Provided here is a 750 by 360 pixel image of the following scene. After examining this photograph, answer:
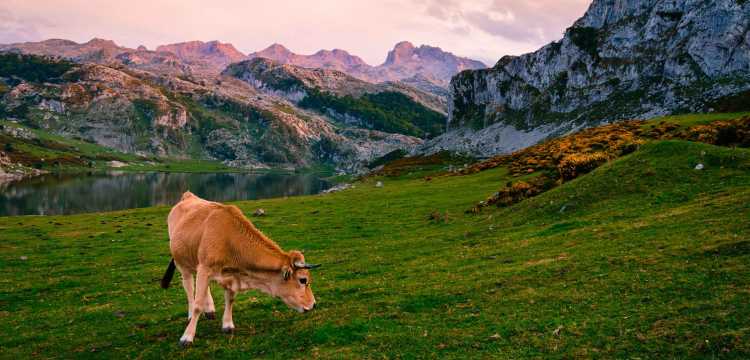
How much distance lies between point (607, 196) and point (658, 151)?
660cm

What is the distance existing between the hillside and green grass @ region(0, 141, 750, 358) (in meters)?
0.07

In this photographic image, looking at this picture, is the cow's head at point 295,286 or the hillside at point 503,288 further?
the cow's head at point 295,286

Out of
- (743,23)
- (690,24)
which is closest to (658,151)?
(743,23)

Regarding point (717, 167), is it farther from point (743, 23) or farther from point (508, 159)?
point (743, 23)

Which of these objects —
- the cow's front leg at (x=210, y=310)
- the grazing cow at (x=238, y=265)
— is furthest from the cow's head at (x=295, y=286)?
the cow's front leg at (x=210, y=310)

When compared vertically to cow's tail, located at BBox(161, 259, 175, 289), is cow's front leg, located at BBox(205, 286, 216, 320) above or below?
below

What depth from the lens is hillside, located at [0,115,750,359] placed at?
1103cm

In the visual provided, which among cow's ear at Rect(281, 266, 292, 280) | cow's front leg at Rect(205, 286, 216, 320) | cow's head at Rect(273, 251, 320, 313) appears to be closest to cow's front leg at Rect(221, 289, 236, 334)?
cow's front leg at Rect(205, 286, 216, 320)

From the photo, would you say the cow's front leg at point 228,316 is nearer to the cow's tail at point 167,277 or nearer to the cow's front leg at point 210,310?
the cow's front leg at point 210,310

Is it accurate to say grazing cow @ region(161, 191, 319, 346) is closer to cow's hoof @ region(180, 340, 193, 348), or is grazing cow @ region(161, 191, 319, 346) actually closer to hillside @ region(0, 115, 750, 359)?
cow's hoof @ region(180, 340, 193, 348)

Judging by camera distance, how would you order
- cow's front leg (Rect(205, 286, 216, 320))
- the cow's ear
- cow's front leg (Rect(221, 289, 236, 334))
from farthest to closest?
cow's front leg (Rect(205, 286, 216, 320))
cow's front leg (Rect(221, 289, 236, 334))
the cow's ear

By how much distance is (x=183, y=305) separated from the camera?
19.2 meters

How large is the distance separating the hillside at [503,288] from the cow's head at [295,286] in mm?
979

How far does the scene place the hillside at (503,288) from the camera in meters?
11.0
